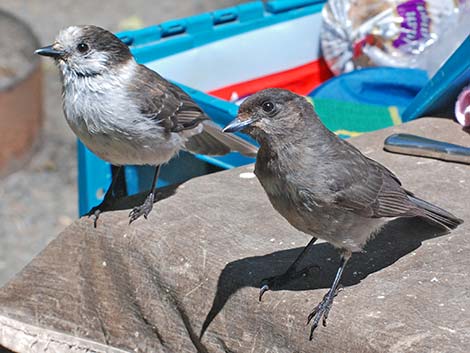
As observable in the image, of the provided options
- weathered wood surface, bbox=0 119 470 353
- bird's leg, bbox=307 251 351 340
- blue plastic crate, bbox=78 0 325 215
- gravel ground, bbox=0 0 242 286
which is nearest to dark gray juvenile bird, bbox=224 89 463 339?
bird's leg, bbox=307 251 351 340

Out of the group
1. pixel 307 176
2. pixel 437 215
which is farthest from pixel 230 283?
pixel 437 215

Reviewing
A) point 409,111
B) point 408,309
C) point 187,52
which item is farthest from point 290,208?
point 187,52

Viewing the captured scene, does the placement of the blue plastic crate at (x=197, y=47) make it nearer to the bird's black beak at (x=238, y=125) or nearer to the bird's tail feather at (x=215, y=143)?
the bird's tail feather at (x=215, y=143)

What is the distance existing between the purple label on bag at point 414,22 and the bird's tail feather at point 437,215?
8.17ft

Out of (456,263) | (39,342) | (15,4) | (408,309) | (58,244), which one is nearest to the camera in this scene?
(408,309)

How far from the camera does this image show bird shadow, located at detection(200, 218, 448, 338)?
352cm

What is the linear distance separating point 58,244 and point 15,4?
257 inches

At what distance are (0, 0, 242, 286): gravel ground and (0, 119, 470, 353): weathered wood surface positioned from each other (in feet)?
9.04

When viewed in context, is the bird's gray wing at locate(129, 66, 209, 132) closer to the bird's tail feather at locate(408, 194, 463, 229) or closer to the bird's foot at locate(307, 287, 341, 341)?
the bird's tail feather at locate(408, 194, 463, 229)

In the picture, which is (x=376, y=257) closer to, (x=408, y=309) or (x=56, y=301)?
(x=408, y=309)

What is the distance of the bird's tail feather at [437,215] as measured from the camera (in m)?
3.67

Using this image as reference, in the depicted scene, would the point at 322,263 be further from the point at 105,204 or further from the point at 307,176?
the point at 105,204

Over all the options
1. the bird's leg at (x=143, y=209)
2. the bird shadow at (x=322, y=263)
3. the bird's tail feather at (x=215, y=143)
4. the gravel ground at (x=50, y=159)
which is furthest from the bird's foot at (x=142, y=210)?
the gravel ground at (x=50, y=159)

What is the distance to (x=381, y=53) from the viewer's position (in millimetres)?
6109
